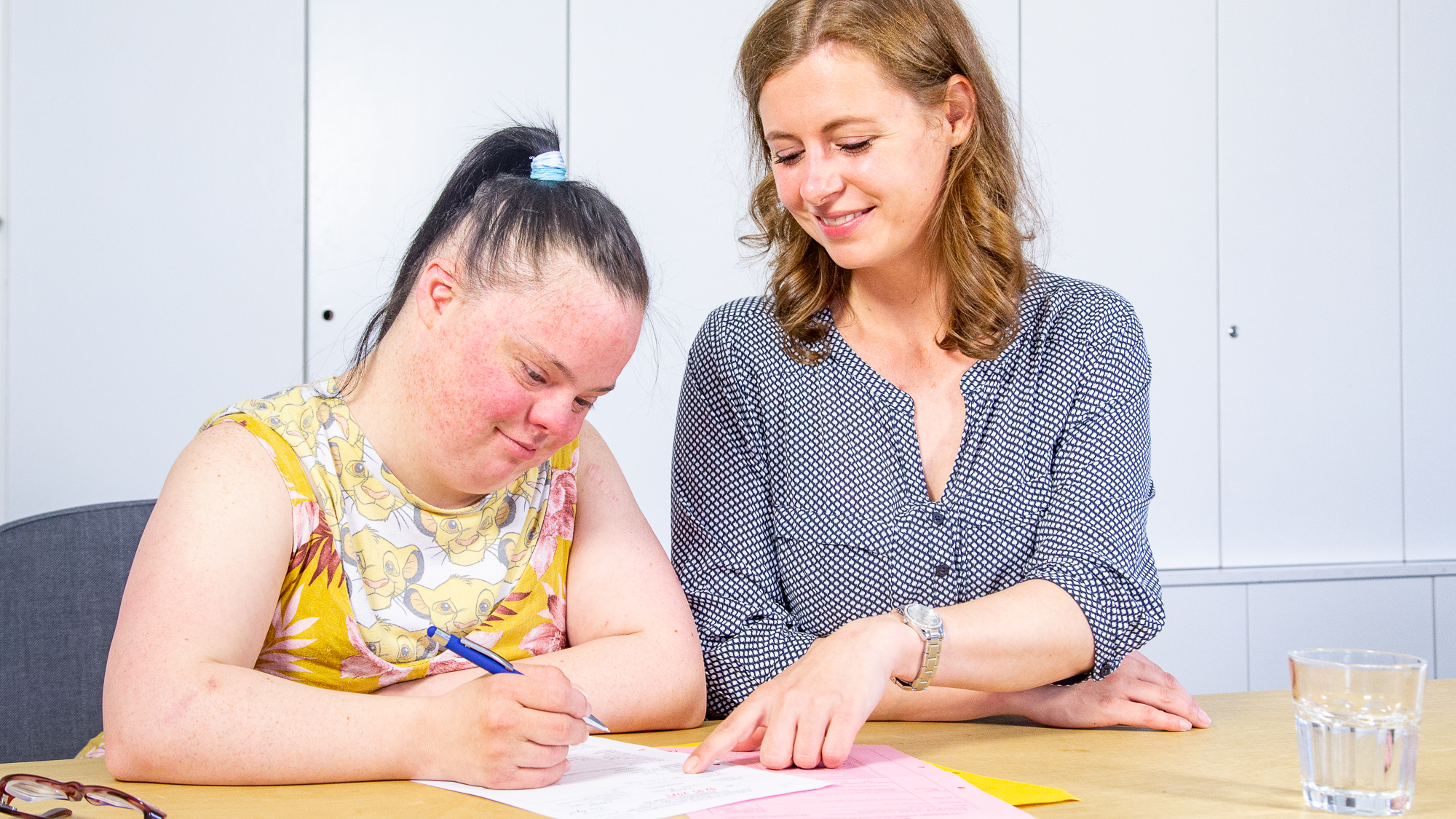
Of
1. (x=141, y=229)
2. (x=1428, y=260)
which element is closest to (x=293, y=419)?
(x=141, y=229)

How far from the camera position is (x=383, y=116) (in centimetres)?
267

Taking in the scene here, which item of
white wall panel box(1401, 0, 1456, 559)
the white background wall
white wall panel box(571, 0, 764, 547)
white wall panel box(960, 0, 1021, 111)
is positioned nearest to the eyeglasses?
the white background wall

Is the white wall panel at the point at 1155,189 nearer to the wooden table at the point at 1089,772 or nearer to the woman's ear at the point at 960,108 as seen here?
the woman's ear at the point at 960,108

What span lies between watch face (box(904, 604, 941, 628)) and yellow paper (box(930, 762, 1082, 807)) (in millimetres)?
164

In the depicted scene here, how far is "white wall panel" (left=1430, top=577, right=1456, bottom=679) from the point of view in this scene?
132 inches

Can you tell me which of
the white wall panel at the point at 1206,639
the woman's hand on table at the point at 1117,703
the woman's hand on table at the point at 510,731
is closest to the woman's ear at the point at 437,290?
the woman's hand on table at the point at 510,731

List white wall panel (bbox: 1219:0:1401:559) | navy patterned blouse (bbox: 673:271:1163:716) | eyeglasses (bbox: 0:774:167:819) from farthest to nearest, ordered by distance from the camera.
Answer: white wall panel (bbox: 1219:0:1401:559), navy patterned blouse (bbox: 673:271:1163:716), eyeglasses (bbox: 0:774:167:819)

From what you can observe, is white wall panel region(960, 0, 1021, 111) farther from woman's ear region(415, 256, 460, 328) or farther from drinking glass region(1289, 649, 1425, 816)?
drinking glass region(1289, 649, 1425, 816)

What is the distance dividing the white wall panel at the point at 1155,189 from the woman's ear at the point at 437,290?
7.64 feet

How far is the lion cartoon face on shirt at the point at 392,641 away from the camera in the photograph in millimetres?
1097

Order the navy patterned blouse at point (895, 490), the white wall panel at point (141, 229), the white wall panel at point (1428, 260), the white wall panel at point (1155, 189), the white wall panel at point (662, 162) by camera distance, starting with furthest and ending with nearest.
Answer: the white wall panel at point (1428, 260)
the white wall panel at point (1155, 189)
the white wall panel at point (662, 162)
the white wall panel at point (141, 229)
the navy patterned blouse at point (895, 490)

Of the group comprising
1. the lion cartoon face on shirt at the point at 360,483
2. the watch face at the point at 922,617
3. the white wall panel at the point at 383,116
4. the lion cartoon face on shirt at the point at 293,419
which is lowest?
the watch face at the point at 922,617

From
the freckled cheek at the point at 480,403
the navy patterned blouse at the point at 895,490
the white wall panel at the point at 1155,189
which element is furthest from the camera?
the white wall panel at the point at 1155,189

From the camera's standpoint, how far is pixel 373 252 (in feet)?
8.80
